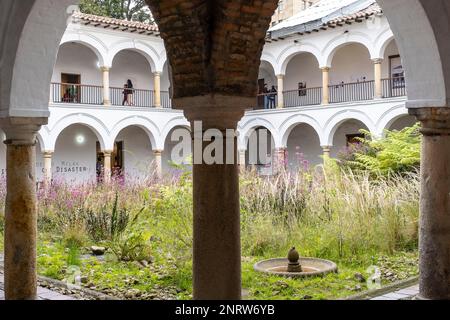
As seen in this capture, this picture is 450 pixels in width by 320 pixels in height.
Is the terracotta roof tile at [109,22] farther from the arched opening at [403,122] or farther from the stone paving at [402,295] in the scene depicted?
the stone paving at [402,295]

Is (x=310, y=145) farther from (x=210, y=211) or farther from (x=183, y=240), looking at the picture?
(x=210, y=211)

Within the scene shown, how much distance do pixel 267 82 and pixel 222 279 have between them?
23.6m

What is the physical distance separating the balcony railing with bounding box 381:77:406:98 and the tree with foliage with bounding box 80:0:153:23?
14927 millimetres

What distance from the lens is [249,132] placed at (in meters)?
25.0

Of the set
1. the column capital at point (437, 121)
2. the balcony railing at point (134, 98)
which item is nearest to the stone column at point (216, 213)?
the column capital at point (437, 121)

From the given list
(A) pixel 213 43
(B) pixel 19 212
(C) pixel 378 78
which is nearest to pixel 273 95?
(C) pixel 378 78

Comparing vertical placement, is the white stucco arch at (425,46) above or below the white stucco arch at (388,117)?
below

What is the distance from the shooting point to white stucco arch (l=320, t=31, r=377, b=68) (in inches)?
808

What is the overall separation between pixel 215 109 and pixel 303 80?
2262 centimetres

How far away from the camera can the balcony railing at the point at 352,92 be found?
73.1 ft

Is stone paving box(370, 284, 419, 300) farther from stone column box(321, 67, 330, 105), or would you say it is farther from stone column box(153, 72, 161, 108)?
stone column box(153, 72, 161, 108)

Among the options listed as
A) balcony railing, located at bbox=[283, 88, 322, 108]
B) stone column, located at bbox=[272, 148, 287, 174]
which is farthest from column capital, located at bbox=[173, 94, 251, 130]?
balcony railing, located at bbox=[283, 88, 322, 108]

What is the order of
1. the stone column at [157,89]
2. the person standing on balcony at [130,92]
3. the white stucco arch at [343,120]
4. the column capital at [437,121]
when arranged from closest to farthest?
the column capital at [437,121] → the white stucco arch at [343,120] → the stone column at [157,89] → the person standing on balcony at [130,92]
